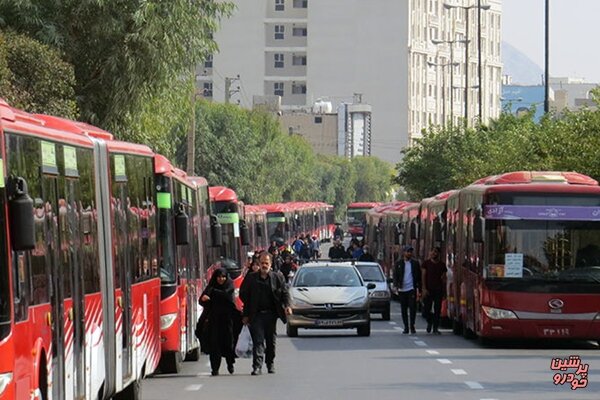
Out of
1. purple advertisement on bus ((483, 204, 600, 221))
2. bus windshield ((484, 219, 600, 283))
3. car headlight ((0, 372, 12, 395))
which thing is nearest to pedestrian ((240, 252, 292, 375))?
bus windshield ((484, 219, 600, 283))

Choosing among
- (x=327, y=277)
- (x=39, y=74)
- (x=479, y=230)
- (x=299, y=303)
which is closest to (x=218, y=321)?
(x=479, y=230)

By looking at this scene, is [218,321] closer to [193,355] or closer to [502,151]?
[193,355]

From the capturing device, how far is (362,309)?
123 ft

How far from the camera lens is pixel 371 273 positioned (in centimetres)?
4850

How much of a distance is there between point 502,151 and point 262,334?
4046 centimetres

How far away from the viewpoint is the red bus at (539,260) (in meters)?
33.1

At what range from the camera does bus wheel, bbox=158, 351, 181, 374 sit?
27422 mm

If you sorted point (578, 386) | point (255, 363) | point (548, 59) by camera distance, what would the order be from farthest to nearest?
point (548, 59), point (255, 363), point (578, 386)

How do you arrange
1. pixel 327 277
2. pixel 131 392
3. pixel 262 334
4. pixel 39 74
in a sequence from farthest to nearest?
pixel 39 74 → pixel 327 277 → pixel 262 334 → pixel 131 392

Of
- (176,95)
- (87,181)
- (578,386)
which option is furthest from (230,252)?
(87,181)

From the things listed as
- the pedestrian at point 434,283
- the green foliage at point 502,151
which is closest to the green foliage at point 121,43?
the pedestrian at point 434,283

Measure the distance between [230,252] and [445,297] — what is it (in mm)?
6542

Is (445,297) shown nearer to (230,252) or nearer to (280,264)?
(230,252)

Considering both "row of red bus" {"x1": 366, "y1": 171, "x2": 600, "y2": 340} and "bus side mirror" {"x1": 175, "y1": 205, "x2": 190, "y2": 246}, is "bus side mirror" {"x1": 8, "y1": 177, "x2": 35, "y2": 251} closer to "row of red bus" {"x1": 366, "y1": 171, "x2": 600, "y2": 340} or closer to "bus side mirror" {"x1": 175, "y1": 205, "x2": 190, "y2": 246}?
"bus side mirror" {"x1": 175, "y1": 205, "x2": 190, "y2": 246}
